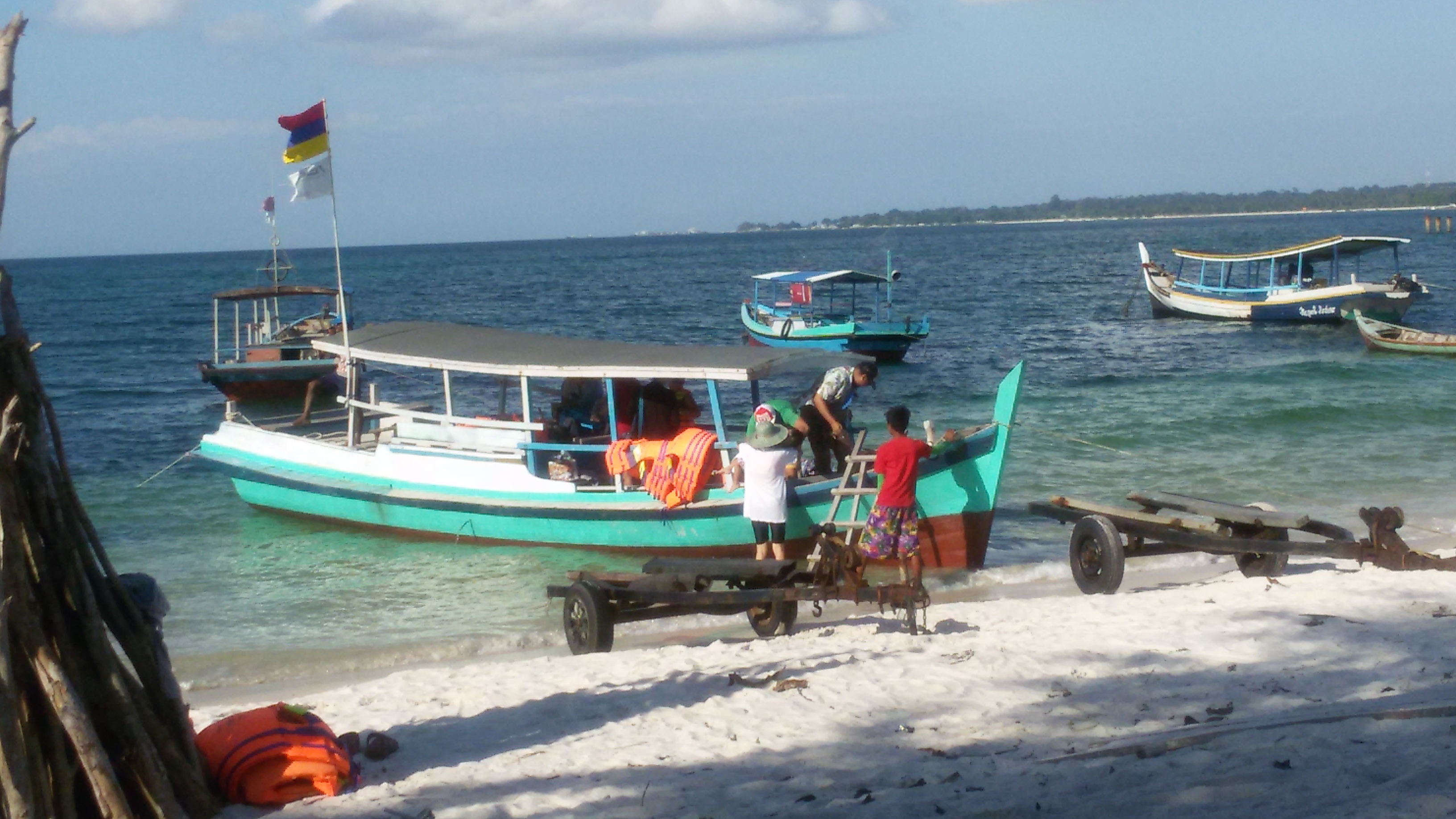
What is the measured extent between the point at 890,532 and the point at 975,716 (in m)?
2.54

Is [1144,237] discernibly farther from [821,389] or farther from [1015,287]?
[821,389]

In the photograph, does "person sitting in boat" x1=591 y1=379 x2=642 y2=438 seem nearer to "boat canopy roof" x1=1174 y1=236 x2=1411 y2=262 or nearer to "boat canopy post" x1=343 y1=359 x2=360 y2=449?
"boat canopy post" x1=343 y1=359 x2=360 y2=449

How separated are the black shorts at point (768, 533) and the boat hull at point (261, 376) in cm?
1713

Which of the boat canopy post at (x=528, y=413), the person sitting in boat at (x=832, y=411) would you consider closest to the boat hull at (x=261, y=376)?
the boat canopy post at (x=528, y=413)

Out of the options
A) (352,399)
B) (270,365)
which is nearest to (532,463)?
(352,399)

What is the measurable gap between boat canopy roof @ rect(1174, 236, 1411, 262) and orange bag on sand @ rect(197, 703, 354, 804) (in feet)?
106

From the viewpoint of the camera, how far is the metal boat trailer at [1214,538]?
29.6 feet

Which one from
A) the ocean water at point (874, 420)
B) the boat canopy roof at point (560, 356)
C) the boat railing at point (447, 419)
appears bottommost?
the ocean water at point (874, 420)

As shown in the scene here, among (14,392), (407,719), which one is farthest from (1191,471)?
(14,392)

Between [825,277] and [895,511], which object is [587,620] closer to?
[895,511]

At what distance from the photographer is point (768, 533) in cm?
1038

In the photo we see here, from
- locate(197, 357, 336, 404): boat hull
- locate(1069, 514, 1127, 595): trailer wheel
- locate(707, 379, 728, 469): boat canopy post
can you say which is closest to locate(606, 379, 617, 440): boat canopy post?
locate(707, 379, 728, 469): boat canopy post

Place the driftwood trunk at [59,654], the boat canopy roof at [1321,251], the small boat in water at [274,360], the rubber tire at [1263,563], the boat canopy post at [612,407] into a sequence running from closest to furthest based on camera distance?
the driftwood trunk at [59,654]
the rubber tire at [1263,563]
the boat canopy post at [612,407]
the small boat in water at [274,360]
the boat canopy roof at [1321,251]

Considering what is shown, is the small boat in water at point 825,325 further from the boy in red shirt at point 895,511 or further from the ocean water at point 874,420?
the boy in red shirt at point 895,511
